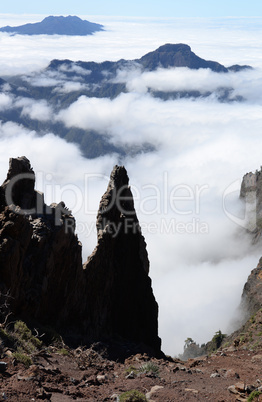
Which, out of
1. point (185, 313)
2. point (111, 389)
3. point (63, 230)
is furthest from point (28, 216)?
point (185, 313)

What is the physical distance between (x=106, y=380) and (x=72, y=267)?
11.5 meters

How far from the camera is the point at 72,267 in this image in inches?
1150

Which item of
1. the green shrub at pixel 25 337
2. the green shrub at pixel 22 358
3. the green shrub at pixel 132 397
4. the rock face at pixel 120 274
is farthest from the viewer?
the rock face at pixel 120 274

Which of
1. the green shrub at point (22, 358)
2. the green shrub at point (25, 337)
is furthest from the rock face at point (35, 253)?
the green shrub at point (22, 358)

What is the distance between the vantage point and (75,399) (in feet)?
50.2

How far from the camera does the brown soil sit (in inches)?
592

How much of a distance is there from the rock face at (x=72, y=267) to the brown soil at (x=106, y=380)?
461 centimetres

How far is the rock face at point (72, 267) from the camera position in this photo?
82.3 feet

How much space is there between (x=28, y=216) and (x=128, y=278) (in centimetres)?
1120

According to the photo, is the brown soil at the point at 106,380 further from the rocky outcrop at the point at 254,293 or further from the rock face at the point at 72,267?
the rocky outcrop at the point at 254,293

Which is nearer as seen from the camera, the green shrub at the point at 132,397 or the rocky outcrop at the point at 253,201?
the green shrub at the point at 132,397

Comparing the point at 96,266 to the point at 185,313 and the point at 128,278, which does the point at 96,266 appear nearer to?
the point at 128,278

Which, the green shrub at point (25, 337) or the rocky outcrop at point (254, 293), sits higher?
the green shrub at point (25, 337)

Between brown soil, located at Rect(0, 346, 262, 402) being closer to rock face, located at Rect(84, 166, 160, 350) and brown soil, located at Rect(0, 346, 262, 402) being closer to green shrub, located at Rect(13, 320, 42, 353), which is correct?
green shrub, located at Rect(13, 320, 42, 353)
